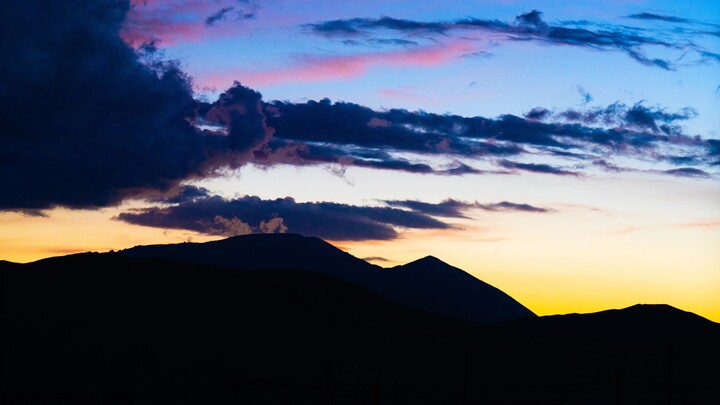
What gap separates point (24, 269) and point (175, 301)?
27560mm

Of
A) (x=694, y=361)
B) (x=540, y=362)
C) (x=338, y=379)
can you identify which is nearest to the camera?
(x=338, y=379)

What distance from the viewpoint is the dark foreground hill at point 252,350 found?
130 m

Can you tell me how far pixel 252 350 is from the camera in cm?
14650

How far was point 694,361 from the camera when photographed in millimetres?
191625

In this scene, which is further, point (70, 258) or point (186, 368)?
point (70, 258)

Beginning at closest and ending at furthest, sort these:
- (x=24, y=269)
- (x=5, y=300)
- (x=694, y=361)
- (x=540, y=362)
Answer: (x=5, y=300), (x=24, y=269), (x=540, y=362), (x=694, y=361)

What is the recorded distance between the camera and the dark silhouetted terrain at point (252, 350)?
130 metres

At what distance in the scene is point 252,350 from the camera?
5768 inches

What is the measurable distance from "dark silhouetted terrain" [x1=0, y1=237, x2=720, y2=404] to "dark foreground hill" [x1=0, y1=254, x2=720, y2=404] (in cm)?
30

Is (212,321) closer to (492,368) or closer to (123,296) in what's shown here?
(123,296)

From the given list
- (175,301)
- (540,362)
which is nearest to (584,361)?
(540,362)

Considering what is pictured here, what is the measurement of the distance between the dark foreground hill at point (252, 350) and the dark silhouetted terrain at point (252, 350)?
0.30m

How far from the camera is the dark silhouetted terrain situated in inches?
5123

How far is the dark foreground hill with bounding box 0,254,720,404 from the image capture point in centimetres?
13012
